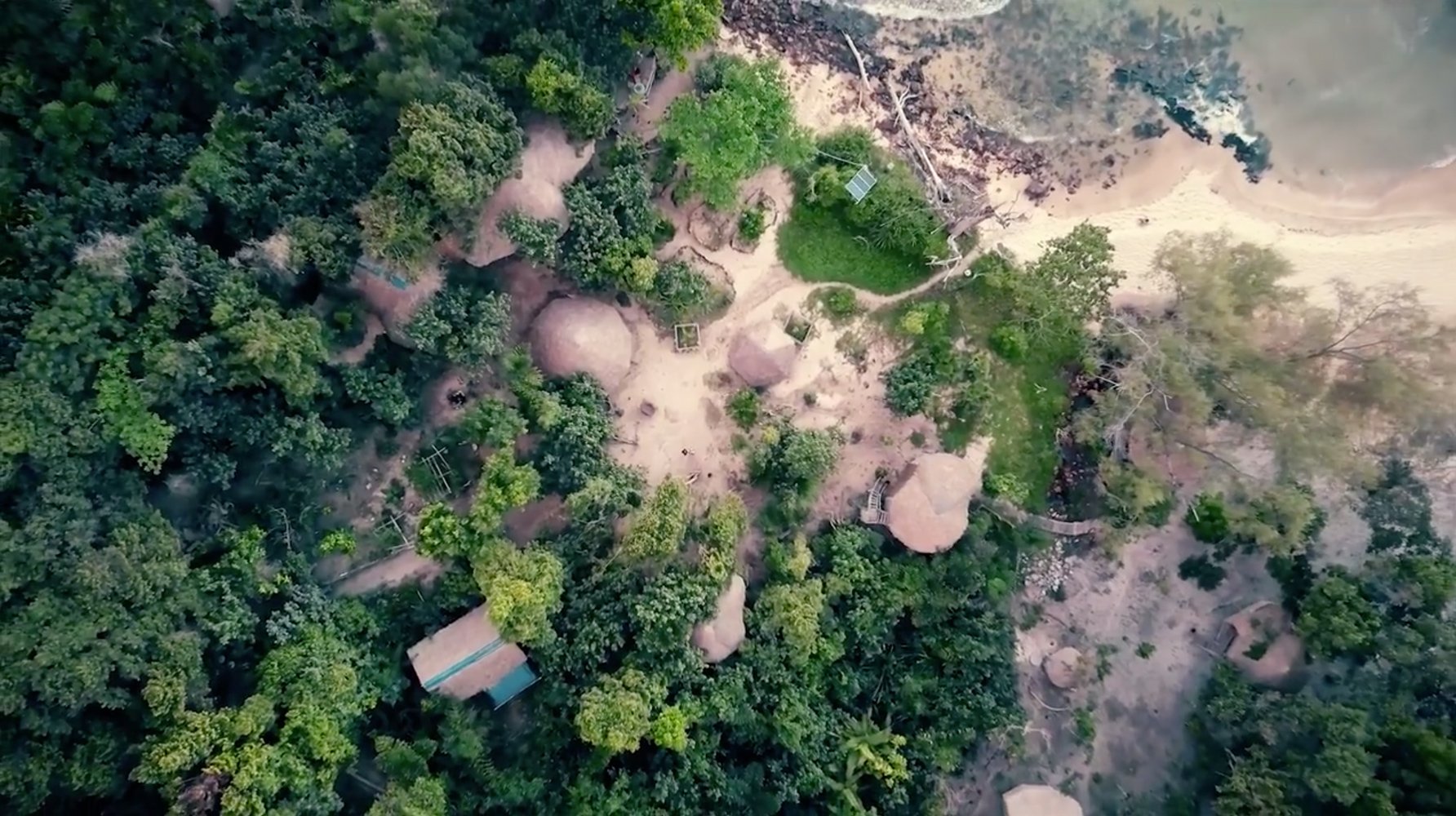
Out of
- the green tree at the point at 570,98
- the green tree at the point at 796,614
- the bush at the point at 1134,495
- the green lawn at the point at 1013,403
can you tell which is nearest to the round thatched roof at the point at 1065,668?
the bush at the point at 1134,495

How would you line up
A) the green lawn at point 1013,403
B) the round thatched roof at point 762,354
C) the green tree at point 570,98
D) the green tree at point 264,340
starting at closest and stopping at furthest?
1. the green tree at point 264,340
2. the green tree at point 570,98
3. the round thatched roof at point 762,354
4. the green lawn at point 1013,403

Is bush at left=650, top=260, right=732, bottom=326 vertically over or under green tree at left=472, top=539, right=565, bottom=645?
over

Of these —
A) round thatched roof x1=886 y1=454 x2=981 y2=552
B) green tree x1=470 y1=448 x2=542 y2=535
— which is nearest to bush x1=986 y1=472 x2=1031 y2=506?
round thatched roof x1=886 y1=454 x2=981 y2=552

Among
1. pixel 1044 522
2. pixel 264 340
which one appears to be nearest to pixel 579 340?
pixel 264 340

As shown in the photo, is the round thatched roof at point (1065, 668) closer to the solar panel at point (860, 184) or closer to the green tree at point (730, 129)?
the solar panel at point (860, 184)

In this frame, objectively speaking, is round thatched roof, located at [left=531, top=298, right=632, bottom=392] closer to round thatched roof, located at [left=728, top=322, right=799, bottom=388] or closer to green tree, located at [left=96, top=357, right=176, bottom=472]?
round thatched roof, located at [left=728, top=322, right=799, bottom=388]

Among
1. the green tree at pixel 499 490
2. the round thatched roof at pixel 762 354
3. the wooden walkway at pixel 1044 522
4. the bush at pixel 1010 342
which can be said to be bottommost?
the wooden walkway at pixel 1044 522
